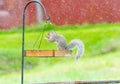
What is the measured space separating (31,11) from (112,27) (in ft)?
1.52

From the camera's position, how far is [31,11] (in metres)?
2.99

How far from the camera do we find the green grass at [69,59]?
299cm

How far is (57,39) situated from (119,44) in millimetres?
575

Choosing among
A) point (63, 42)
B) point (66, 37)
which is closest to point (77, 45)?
point (63, 42)

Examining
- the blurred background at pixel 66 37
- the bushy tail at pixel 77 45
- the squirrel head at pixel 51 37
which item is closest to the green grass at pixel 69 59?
the blurred background at pixel 66 37

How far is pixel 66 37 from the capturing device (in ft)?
9.80

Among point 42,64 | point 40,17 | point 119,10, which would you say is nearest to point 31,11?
point 40,17

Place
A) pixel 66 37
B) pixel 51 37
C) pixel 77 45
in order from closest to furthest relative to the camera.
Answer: pixel 51 37 → pixel 77 45 → pixel 66 37

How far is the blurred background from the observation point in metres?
2.99

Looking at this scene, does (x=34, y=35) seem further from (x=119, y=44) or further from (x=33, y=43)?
(x=119, y=44)

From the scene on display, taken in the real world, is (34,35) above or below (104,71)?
above

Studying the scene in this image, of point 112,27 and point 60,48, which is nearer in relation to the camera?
point 60,48

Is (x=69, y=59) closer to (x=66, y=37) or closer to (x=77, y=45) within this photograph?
(x=66, y=37)

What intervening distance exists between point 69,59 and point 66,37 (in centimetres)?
14
